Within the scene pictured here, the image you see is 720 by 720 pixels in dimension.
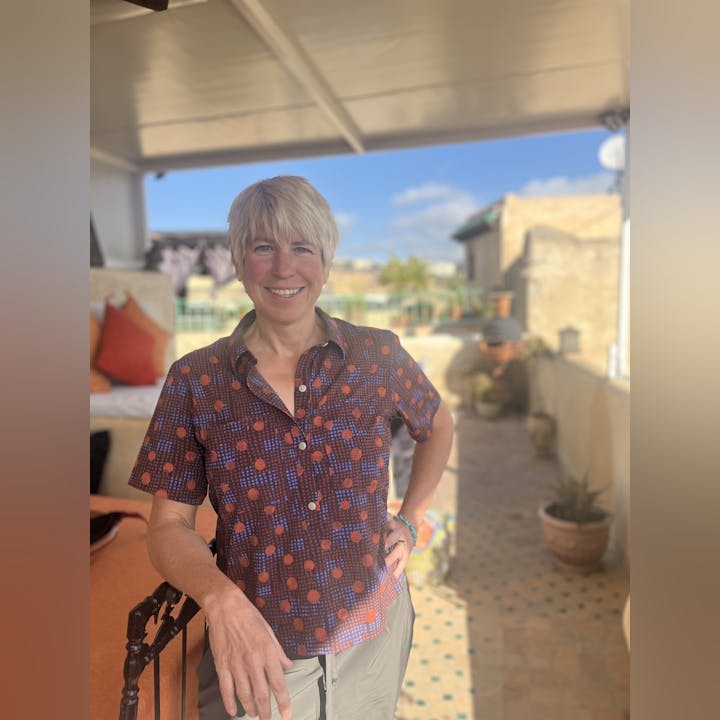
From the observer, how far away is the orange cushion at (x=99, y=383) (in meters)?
0.93

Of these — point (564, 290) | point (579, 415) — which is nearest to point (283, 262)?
point (579, 415)

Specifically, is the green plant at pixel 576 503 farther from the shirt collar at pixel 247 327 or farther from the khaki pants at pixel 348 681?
the shirt collar at pixel 247 327

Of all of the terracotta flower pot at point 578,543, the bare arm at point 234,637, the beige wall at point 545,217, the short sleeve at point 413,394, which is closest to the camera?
the bare arm at point 234,637

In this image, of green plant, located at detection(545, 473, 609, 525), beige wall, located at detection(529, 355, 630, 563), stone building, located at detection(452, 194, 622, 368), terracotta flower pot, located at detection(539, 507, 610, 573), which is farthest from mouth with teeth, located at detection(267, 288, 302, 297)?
stone building, located at detection(452, 194, 622, 368)

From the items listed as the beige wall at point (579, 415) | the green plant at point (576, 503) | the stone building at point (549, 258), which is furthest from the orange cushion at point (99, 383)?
the stone building at point (549, 258)

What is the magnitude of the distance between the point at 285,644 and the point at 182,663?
0.14m

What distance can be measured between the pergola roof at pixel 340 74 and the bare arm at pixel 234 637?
0.54 m

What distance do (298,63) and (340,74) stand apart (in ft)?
0.22

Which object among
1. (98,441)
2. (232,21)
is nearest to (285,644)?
(98,441)

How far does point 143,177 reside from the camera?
1063 mm

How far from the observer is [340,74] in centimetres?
A: 88

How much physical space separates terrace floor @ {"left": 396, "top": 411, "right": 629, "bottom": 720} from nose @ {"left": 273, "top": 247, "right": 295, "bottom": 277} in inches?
14.3

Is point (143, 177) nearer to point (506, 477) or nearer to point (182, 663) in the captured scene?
point (182, 663)

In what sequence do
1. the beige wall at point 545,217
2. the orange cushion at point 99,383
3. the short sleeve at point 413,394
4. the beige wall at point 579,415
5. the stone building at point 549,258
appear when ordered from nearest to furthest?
the short sleeve at point 413,394, the orange cushion at point 99,383, the beige wall at point 579,415, the stone building at point 549,258, the beige wall at point 545,217
